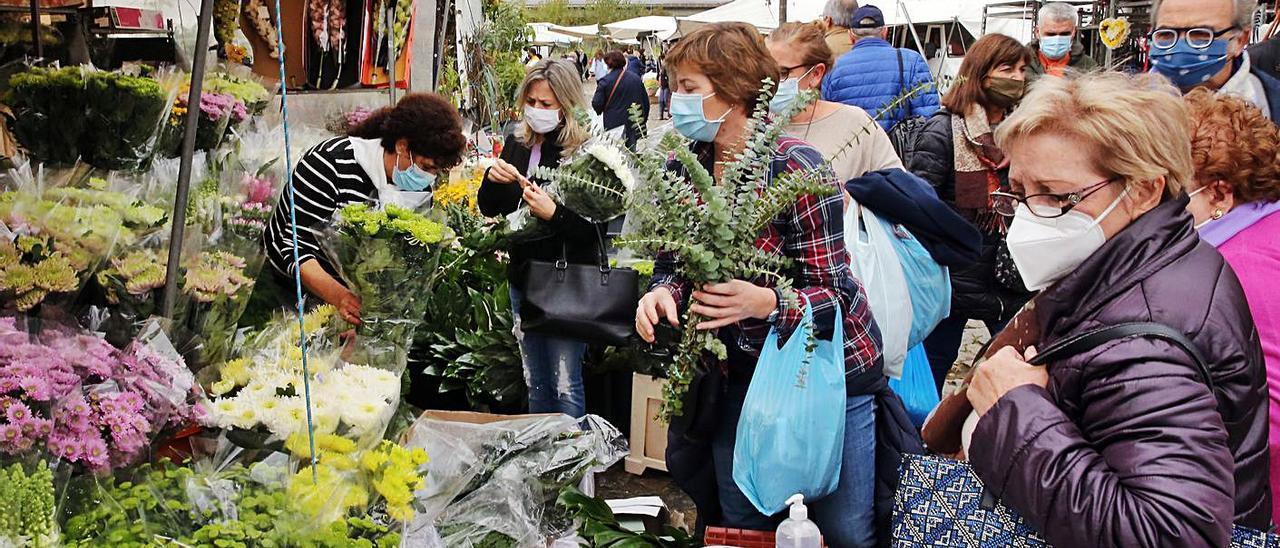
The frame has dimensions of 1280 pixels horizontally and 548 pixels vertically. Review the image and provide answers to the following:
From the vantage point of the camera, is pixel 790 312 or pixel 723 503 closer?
pixel 790 312

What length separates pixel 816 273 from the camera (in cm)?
→ 243

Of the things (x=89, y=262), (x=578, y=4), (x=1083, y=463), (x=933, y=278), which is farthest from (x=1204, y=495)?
(x=578, y=4)

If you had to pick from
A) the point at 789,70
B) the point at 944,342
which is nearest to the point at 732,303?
the point at 789,70

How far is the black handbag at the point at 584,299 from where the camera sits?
3.71 meters

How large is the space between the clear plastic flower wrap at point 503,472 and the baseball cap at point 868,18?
296 centimetres

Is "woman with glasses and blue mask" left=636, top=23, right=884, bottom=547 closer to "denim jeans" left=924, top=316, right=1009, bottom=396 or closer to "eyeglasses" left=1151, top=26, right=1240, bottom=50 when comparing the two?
"eyeglasses" left=1151, top=26, right=1240, bottom=50

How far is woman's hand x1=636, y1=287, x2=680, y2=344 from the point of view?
2.48 metres

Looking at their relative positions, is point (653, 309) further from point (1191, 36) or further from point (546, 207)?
point (1191, 36)

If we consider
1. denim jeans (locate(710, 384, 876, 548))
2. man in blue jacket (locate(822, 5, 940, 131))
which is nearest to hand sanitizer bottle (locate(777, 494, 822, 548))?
denim jeans (locate(710, 384, 876, 548))

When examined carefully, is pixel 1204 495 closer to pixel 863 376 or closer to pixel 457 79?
pixel 863 376

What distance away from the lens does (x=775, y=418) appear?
2.36 meters

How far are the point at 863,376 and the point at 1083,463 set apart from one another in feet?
3.46

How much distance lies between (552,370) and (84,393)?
208 centimetres

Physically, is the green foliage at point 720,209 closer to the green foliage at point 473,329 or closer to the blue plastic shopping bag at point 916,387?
the blue plastic shopping bag at point 916,387
